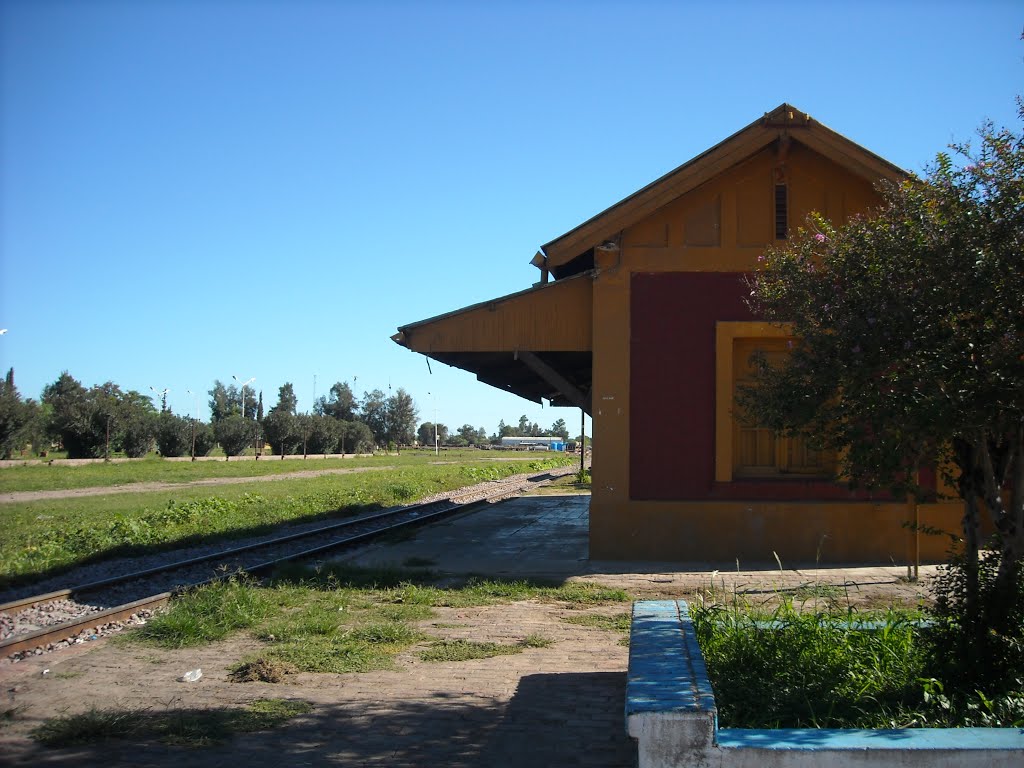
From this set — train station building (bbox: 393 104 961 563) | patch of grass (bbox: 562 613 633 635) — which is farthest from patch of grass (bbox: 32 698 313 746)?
train station building (bbox: 393 104 961 563)

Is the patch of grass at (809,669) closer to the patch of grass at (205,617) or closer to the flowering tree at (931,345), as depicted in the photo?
the flowering tree at (931,345)

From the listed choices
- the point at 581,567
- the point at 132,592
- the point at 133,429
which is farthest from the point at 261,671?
the point at 133,429

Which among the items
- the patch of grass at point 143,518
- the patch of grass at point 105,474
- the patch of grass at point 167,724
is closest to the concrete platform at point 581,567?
the patch of grass at point 167,724

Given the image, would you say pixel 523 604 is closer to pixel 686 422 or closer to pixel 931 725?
pixel 686 422

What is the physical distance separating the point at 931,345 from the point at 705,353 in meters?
7.87

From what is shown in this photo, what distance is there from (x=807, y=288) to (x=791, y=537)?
24.9 ft

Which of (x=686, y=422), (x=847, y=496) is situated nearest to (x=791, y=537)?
(x=847, y=496)

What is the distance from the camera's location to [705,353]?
1223cm

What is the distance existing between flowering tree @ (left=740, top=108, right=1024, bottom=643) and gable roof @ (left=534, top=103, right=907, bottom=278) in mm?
6954

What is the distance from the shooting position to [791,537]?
39.3 ft

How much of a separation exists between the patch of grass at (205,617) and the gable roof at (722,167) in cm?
642

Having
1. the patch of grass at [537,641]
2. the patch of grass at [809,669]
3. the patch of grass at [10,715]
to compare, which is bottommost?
the patch of grass at [10,715]

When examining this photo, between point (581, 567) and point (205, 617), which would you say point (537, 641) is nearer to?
point (205, 617)

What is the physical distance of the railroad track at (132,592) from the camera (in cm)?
818
